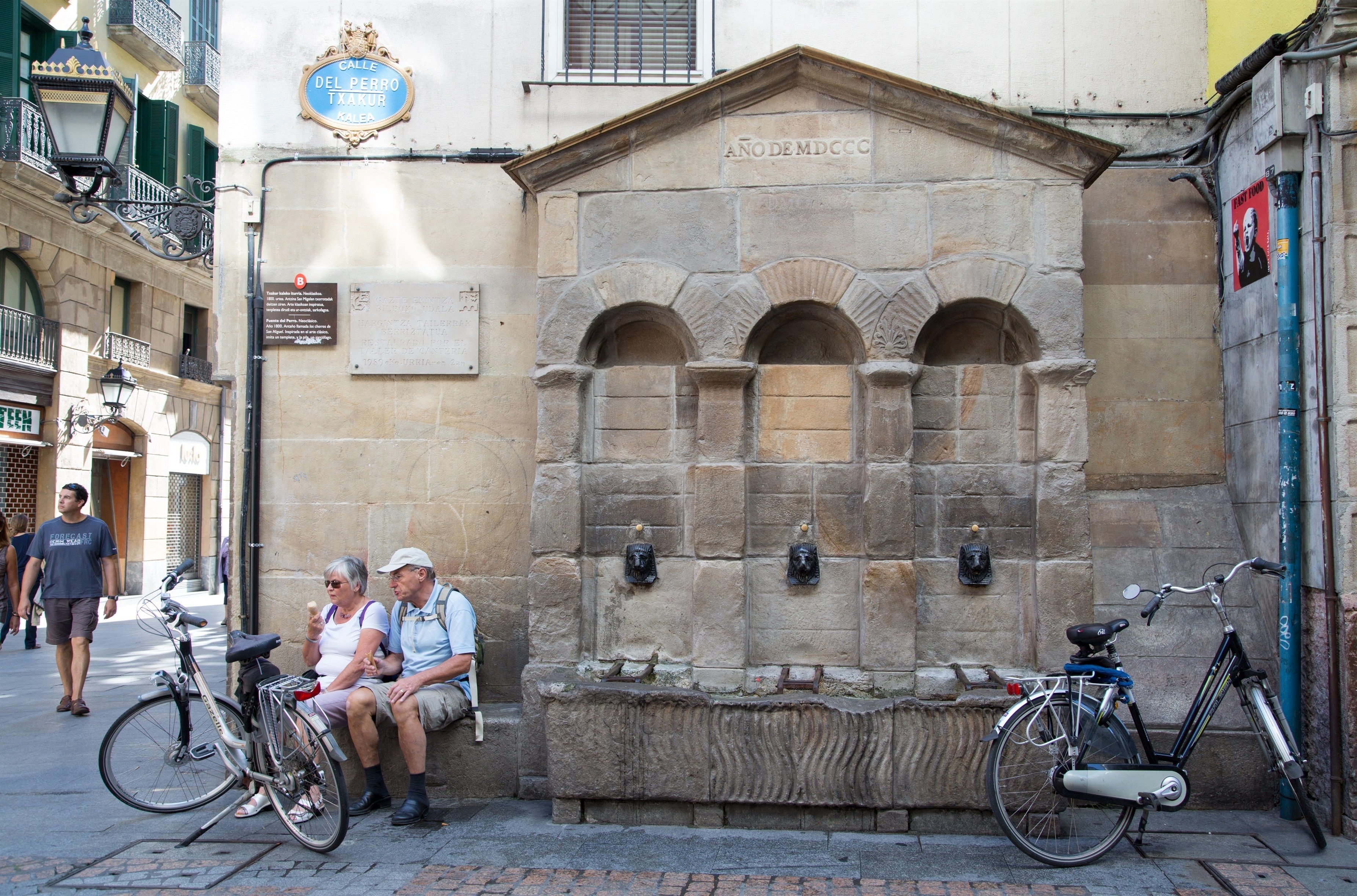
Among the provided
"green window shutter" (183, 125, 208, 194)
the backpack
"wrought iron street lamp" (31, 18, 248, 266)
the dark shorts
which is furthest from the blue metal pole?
"green window shutter" (183, 125, 208, 194)

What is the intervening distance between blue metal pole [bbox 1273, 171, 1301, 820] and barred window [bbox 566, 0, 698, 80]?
355cm

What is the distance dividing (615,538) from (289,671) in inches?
90.6

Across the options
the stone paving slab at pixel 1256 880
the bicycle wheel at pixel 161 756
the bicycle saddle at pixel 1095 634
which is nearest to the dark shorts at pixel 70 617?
the bicycle wheel at pixel 161 756

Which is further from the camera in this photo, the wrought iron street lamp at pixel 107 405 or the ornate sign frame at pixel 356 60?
the wrought iron street lamp at pixel 107 405

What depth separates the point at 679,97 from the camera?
5.43 metres

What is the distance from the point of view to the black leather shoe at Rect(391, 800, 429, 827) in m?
4.85

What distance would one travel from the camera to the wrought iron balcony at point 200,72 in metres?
19.9

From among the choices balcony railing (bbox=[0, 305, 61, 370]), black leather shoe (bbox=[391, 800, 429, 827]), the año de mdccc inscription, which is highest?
balcony railing (bbox=[0, 305, 61, 370])

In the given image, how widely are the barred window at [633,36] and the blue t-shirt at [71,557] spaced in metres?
4.82

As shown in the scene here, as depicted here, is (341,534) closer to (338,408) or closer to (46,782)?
(338,408)

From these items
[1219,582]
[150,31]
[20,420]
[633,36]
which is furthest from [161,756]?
[150,31]

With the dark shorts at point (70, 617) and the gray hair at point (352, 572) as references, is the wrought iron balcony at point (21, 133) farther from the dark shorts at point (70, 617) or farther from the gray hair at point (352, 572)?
the gray hair at point (352, 572)

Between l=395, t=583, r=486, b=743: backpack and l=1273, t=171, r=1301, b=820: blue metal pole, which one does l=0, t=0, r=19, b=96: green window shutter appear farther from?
l=1273, t=171, r=1301, b=820: blue metal pole

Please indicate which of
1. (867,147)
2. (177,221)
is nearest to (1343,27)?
(867,147)
